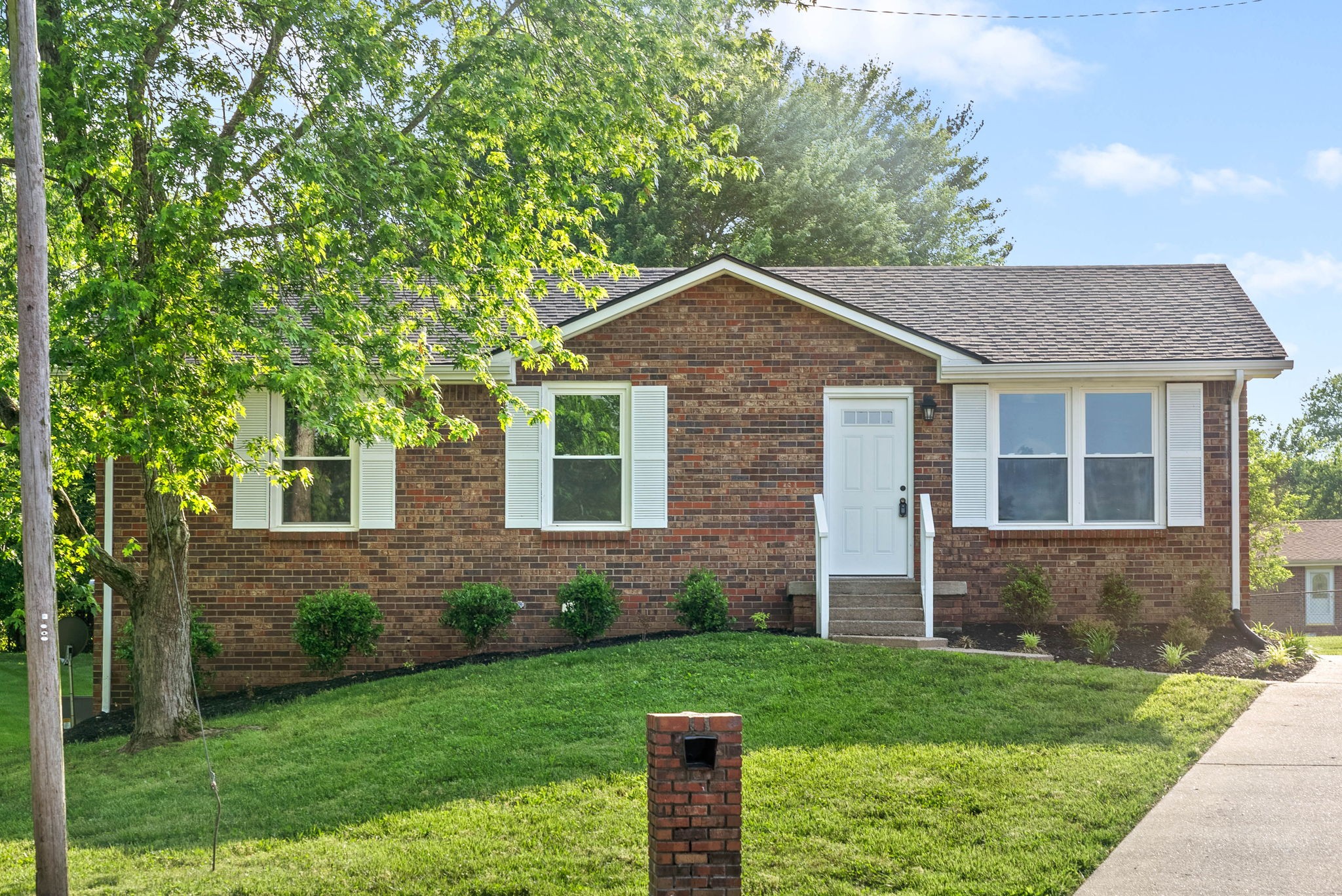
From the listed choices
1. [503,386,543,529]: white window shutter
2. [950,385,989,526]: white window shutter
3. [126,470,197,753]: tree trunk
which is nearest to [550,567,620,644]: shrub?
[503,386,543,529]: white window shutter

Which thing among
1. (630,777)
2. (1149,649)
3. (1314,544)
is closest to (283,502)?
(630,777)

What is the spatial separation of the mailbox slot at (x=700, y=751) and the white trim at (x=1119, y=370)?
327 inches

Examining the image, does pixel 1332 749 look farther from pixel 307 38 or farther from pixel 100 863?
pixel 307 38

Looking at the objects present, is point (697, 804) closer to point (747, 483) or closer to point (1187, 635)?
point (747, 483)

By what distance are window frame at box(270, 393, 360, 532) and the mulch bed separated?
667 centimetres

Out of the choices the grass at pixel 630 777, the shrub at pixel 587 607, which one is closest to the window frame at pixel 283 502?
the grass at pixel 630 777

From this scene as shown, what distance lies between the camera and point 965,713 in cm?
871

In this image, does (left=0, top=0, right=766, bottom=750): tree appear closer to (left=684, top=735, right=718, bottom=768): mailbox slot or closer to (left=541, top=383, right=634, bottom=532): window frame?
(left=541, top=383, right=634, bottom=532): window frame

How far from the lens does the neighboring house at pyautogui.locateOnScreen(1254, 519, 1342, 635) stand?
3653cm

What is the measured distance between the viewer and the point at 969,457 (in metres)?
12.7

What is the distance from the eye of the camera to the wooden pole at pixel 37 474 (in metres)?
5.74

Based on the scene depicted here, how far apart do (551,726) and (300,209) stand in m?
4.41

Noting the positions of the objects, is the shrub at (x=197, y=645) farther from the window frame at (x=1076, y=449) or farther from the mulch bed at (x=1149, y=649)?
the window frame at (x=1076, y=449)

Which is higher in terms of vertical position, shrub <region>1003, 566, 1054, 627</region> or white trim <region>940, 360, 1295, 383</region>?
white trim <region>940, 360, 1295, 383</region>
